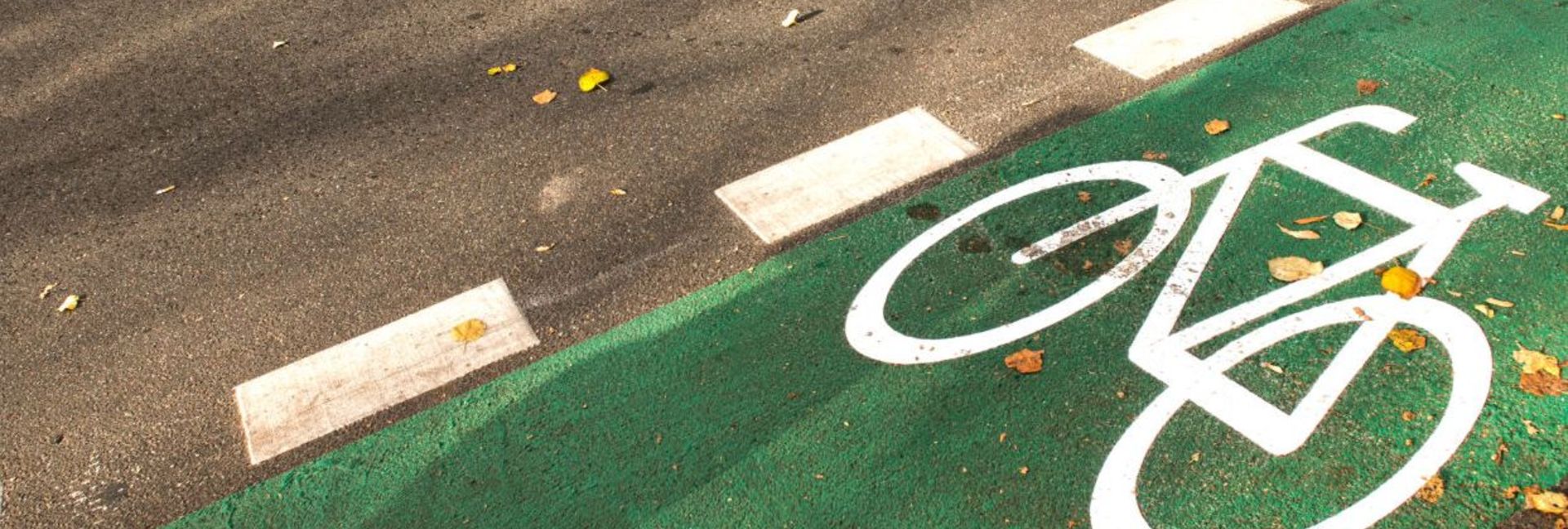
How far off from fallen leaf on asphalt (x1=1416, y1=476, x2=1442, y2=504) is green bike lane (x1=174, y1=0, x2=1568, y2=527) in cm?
2

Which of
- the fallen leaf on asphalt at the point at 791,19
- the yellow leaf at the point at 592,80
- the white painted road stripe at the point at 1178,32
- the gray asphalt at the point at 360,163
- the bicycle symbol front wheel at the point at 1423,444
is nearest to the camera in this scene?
the bicycle symbol front wheel at the point at 1423,444

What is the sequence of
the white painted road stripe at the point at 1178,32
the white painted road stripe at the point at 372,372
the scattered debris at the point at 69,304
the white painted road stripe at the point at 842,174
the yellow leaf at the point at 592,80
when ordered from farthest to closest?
the yellow leaf at the point at 592,80 < the white painted road stripe at the point at 1178,32 < the white painted road stripe at the point at 842,174 < the scattered debris at the point at 69,304 < the white painted road stripe at the point at 372,372

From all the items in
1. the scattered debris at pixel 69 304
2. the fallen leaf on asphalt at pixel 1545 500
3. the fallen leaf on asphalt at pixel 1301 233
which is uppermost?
the fallen leaf on asphalt at pixel 1545 500

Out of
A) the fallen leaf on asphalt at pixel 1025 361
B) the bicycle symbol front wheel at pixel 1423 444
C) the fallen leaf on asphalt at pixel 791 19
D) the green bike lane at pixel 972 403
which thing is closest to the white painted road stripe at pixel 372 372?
the green bike lane at pixel 972 403

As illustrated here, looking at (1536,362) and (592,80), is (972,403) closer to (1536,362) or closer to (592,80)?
(1536,362)

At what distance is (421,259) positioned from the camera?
510 centimetres

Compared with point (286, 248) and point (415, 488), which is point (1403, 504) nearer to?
point (415, 488)

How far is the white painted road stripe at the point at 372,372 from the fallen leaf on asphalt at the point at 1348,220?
10.1ft

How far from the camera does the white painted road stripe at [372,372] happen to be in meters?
4.30

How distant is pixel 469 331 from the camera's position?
4629 millimetres

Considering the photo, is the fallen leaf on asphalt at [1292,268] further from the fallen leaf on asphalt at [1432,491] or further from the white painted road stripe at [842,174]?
the white painted road stripe at [842,174]

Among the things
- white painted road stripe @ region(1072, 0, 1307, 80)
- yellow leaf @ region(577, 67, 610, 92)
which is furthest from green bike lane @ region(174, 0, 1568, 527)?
yellow leaf @ region(577, 67, 610, 92)

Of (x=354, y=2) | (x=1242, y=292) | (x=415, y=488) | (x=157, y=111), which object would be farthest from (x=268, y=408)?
(x=354, y=2)

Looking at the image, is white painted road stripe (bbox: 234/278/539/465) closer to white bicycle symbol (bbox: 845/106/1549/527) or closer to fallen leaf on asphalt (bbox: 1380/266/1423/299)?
white bicycle symbol (bbox: 845/106/1549/527)
